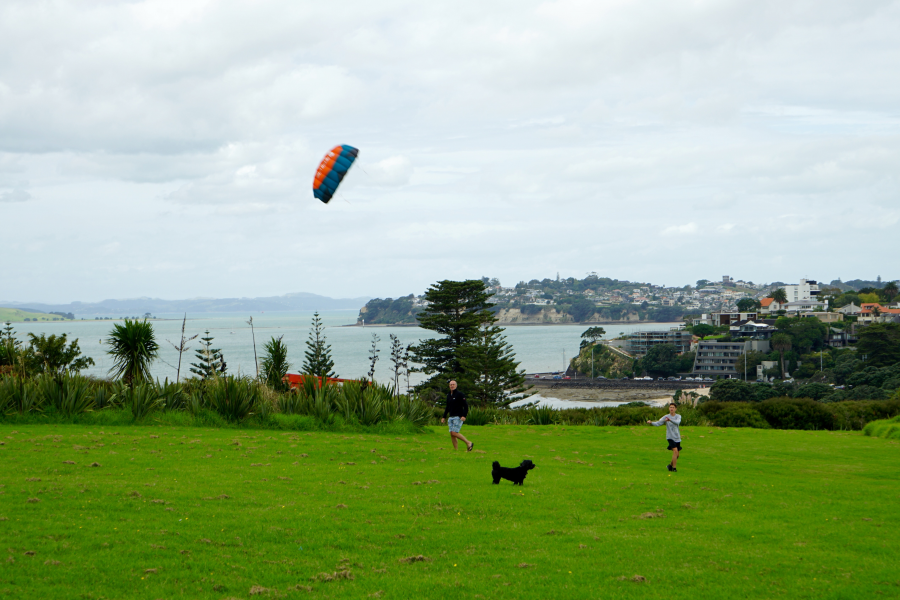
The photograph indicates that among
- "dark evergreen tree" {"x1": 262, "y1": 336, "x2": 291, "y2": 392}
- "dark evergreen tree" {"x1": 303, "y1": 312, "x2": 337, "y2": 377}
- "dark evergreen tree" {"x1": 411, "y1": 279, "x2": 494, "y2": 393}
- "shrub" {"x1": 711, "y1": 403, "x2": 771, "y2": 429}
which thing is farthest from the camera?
"dark evergreen tree" {"x1": 411, "y1": 279, "x2": 494, "y2": 393}

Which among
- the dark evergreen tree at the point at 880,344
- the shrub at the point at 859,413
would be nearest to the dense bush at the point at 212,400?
the shrub at the point at 859,413

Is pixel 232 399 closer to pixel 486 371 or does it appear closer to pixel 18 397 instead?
pixel 18 397

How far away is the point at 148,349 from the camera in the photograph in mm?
17594

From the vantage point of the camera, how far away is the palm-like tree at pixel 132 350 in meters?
17.0

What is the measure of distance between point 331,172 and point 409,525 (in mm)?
17246

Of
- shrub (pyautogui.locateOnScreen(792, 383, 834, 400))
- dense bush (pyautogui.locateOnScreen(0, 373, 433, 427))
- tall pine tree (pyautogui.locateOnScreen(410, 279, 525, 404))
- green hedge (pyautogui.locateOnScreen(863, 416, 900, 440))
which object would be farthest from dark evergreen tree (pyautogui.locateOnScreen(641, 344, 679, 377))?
dense bush (pyautogui.locateOnScreen(0, 373, 433, 427))

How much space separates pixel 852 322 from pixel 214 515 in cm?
11728

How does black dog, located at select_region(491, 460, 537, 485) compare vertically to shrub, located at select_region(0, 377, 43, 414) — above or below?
below

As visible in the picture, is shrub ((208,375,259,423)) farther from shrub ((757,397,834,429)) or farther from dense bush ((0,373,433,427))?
shrub ((757,397,834,429))

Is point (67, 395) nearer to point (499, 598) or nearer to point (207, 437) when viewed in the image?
point (207, 437)

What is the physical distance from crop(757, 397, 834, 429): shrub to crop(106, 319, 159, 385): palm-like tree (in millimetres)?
21025

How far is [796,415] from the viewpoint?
25.2 metres

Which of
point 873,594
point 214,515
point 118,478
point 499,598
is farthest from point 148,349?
point 873,594

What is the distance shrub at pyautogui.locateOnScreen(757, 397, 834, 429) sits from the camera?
81.9ft
